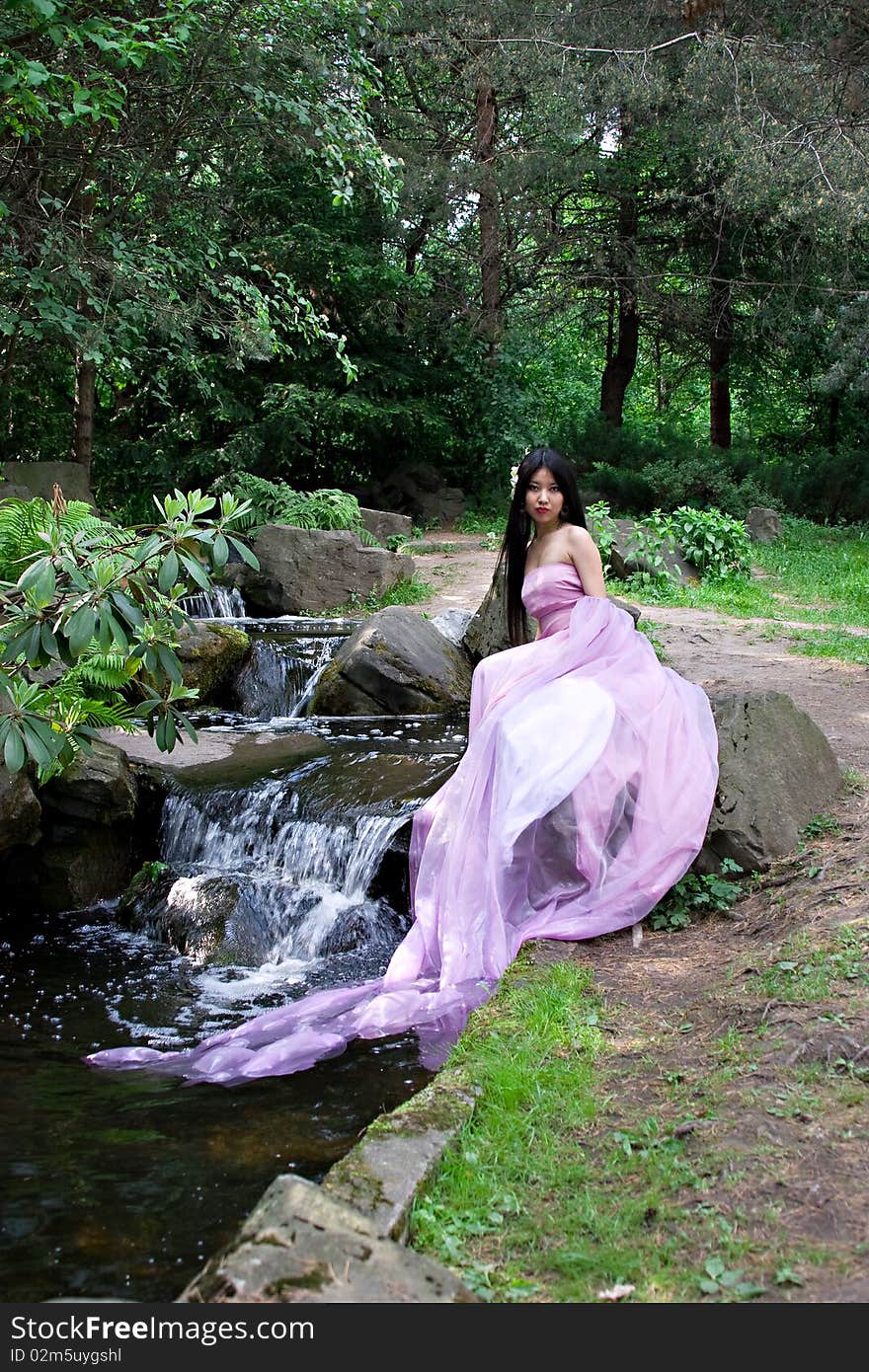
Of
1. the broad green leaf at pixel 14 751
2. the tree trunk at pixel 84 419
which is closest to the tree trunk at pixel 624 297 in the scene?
the tree trunk at pixel 84 419

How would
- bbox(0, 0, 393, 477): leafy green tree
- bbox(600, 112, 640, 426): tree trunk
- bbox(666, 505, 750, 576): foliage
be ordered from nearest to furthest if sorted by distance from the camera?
1. bbox(0, 0, 393, 477): leafy green tree
2. bbox(666, 505, 750, 576): foliage
3. bbox(600, 112, 640, 426): tree trunk

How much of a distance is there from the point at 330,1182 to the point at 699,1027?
1497 mm

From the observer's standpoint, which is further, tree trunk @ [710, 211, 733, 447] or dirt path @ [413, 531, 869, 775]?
tree trunk @ [710, 211, 733, 447]

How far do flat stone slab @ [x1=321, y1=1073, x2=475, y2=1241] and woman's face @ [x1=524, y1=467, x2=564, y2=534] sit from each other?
9.55ft

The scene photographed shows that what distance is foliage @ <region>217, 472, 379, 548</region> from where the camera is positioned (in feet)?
47.4

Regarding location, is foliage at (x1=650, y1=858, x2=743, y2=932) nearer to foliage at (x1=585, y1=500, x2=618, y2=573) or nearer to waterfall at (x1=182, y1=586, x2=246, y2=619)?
waterfall at (x1=182, y1=586, x2=246, y2=619)

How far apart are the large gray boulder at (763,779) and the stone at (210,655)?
482 cm

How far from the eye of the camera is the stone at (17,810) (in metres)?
5.93

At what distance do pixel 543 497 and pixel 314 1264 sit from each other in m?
3.84

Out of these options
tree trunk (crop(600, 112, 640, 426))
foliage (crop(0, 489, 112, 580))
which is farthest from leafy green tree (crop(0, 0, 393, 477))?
tree trunk (crop(600, 112, 640, 426))

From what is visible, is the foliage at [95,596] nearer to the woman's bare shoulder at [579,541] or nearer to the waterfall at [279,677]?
the woman's bare shoulder at [579,541]

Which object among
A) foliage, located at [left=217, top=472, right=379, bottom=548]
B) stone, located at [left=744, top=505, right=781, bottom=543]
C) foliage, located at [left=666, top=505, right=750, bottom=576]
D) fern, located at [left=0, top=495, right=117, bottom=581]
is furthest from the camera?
stone, located at [left=744, top=505, right=781, bottom=543]

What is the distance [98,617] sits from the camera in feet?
13.9
